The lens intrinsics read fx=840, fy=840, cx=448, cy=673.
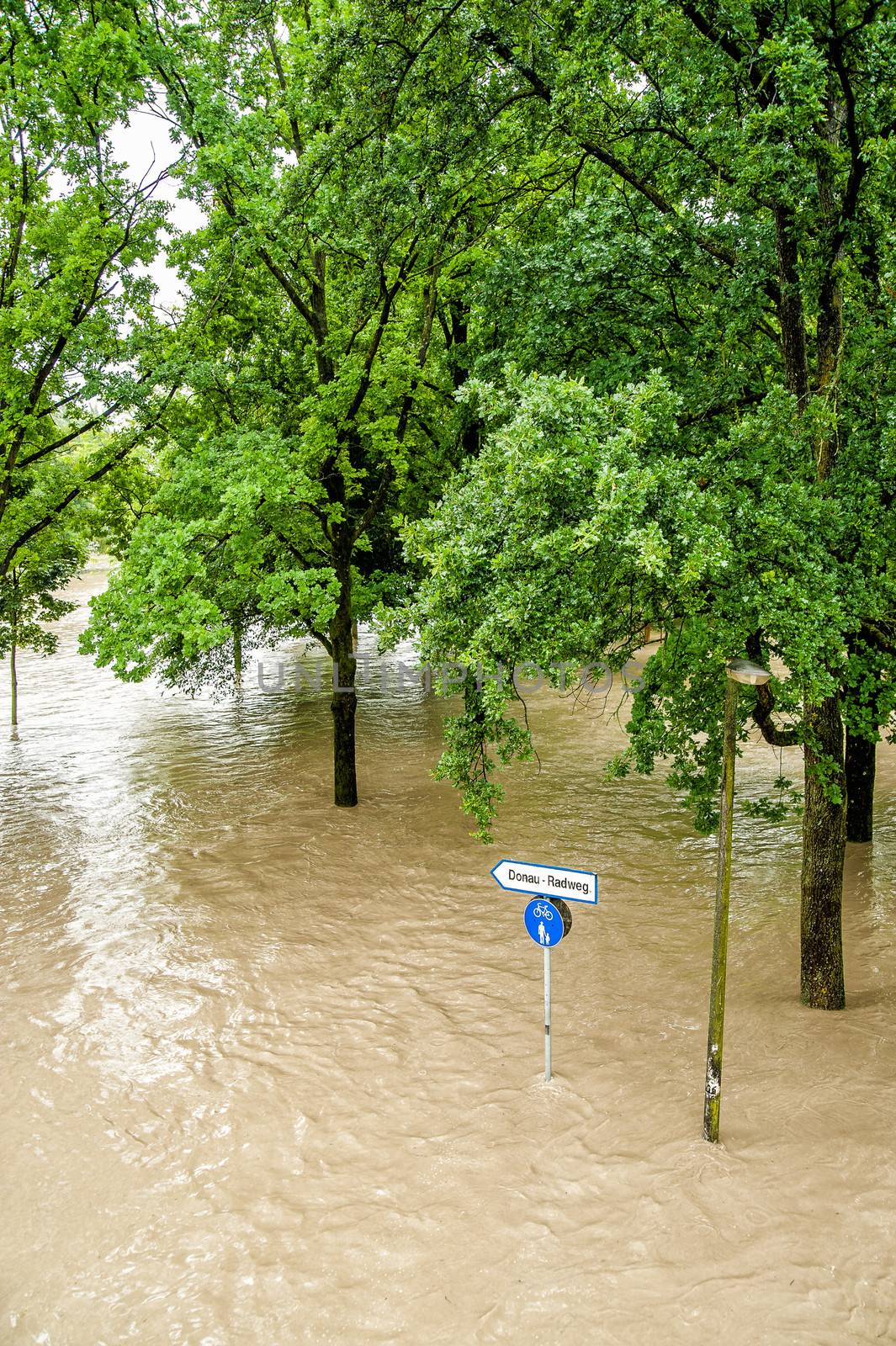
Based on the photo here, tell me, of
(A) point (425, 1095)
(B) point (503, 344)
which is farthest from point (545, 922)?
(B) point (503, 344)

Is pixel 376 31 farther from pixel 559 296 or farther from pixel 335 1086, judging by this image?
pixel 335 1086

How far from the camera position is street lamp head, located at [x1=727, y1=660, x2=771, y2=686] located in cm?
503

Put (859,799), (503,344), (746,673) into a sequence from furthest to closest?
(859,799), (503,344), (746,673)

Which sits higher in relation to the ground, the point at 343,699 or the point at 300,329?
the point at 300,329

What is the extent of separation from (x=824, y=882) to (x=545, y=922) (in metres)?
2.75

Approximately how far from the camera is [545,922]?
6508mm

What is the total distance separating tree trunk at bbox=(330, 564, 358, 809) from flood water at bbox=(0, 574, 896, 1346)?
2.58 ft

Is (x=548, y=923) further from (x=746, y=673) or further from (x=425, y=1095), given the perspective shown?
(x=746, y=673)

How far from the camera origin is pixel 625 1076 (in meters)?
6.82

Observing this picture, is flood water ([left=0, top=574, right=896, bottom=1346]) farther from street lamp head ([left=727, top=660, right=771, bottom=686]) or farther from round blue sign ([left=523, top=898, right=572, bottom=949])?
street lamp head ([left=727, top=660, right=771, bottom=686])

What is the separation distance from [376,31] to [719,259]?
4.04 m

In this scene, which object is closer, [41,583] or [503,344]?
[503,344]

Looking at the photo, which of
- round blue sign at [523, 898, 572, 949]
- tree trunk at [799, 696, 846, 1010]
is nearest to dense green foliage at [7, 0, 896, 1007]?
tree trunk at [799, 696, 846, 1010]

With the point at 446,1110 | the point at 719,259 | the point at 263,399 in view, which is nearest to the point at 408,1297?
the point at 446,1110
